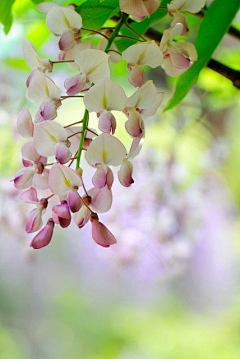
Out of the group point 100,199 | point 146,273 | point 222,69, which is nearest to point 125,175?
point 100,199

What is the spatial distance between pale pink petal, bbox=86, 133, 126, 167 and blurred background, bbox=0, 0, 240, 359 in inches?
28.9

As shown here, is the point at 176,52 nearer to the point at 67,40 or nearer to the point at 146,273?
the point at 67,40

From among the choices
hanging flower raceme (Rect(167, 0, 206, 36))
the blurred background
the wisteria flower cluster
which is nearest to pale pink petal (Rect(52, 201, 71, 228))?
the wisteria flower cluster

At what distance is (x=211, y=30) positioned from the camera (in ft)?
0.55

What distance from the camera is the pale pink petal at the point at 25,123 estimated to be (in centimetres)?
16

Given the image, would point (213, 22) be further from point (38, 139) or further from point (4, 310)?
point (4, 310)

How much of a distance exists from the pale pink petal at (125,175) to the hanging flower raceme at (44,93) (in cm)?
4

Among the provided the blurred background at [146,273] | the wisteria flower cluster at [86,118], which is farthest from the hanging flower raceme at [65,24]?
the blurred background at [146,273]

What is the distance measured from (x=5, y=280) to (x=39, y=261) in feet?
0.51

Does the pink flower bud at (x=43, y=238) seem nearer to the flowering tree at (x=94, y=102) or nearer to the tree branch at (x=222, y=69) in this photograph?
the flowering tree at (x=94, y=102)

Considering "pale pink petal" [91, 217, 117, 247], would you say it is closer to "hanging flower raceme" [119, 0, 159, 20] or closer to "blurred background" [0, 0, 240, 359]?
"hanging flower raceme" [119, 0, 159, 20]

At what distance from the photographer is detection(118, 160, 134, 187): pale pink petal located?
0.16 meters

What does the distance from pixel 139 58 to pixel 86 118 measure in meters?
0.04

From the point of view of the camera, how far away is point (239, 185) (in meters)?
0.93
